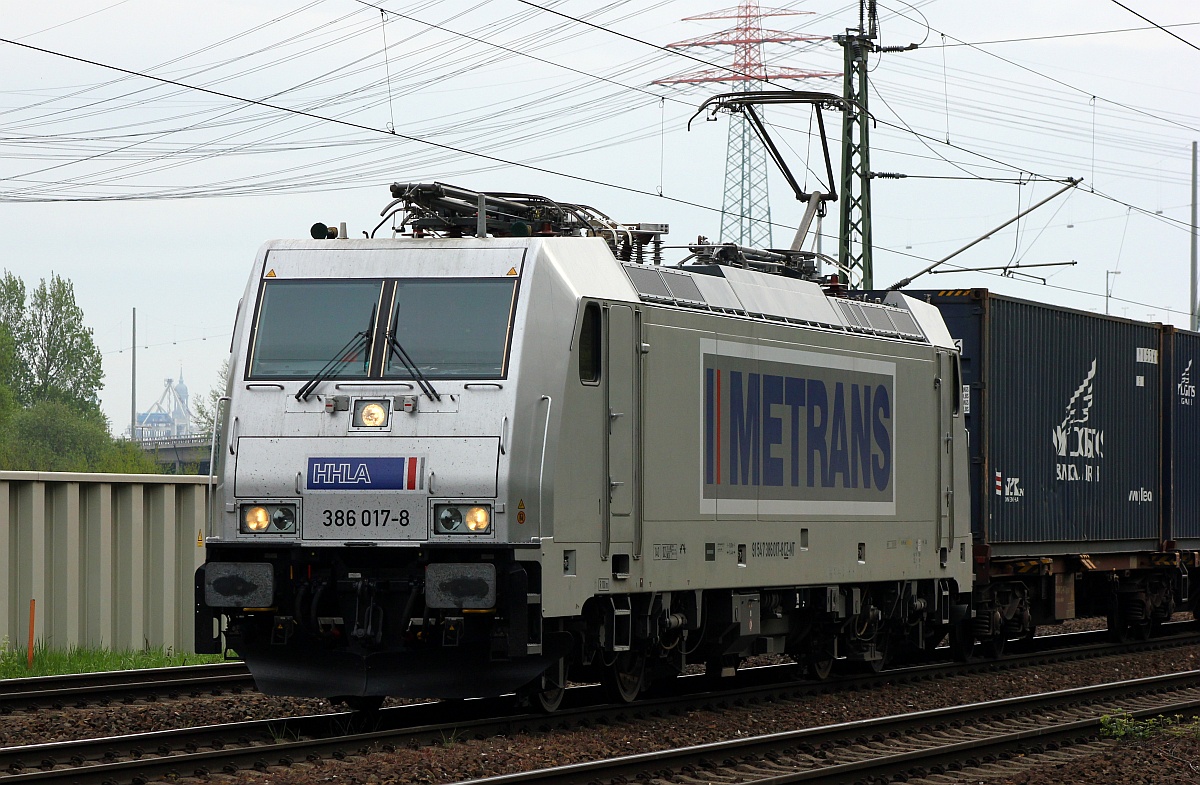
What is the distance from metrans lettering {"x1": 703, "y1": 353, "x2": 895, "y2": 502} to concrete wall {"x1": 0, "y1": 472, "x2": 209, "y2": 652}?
19.9ft

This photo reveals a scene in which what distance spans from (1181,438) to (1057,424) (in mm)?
3992

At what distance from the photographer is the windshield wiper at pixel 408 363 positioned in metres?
11.7

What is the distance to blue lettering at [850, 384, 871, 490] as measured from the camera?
1544 cm

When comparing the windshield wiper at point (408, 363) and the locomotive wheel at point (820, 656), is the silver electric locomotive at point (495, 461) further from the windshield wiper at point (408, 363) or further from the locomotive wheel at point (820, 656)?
the locomotive wheel at point (820, 656)

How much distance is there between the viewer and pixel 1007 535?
62.7 ft

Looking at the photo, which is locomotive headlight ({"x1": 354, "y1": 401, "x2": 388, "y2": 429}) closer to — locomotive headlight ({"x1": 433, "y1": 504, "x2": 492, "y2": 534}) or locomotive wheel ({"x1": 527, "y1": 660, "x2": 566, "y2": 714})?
locomotive headlight ({"x1": 433, "y1": 504, "x2": 492, "y2": 534})

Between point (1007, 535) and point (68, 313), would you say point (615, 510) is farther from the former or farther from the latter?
point (68, 313)

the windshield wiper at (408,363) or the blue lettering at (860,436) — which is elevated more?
the windshield wiper at (408,363)

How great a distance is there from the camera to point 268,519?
11.8 metres

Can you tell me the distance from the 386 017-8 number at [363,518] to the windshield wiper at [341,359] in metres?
0.89

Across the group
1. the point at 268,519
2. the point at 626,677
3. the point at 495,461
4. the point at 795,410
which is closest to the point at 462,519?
the point at 495,461

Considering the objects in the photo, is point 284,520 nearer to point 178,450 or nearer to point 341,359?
point 341,359

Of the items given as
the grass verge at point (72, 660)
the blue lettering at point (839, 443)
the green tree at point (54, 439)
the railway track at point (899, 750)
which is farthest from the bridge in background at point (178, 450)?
the railway track at point (899, 750)

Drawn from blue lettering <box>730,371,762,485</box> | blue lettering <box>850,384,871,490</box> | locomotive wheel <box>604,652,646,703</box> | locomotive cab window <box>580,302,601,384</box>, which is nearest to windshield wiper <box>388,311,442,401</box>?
locomotive cab window <box>580,302,601,384</box>
